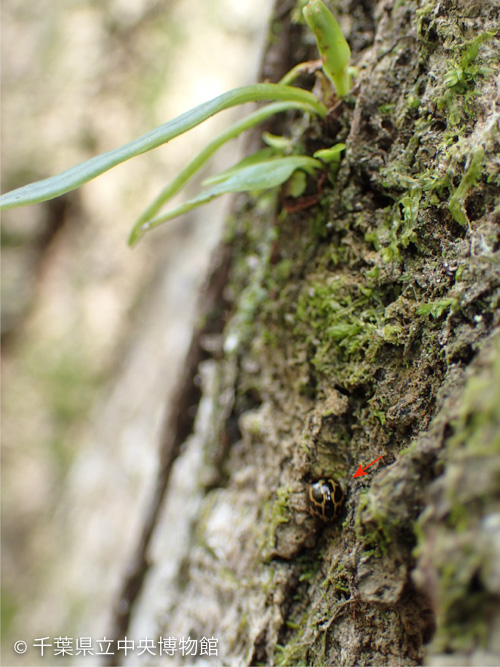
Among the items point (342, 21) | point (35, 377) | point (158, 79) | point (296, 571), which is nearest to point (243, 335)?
point (296, 571)

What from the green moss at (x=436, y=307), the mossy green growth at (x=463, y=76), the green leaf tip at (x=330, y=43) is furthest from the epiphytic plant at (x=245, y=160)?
A: the green moss at (x=436, y=307)

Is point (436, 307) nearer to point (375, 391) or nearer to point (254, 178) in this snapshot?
point (375, 391)

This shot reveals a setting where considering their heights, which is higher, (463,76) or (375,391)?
(463,76)

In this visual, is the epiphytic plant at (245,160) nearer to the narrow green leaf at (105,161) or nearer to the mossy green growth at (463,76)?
the narrow green leaf at (105,161)

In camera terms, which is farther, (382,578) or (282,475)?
(282,475)

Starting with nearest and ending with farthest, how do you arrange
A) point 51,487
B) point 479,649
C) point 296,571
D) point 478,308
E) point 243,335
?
point 479,649
point 478,308
point 296,571
point 243,335
point 51,487

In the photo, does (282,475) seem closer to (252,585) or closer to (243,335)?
(252,585)

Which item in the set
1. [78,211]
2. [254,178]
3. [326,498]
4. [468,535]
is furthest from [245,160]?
[78,211]
